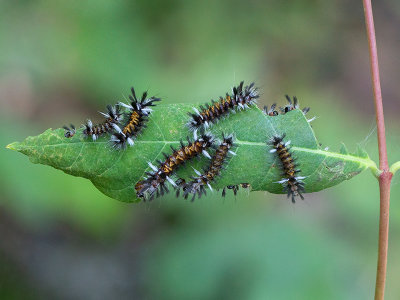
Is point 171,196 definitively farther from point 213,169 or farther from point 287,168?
point 287,168

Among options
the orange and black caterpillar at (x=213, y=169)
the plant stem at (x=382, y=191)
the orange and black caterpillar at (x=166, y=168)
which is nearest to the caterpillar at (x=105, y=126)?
the orange and black caterpillar at (x=166, y=168)

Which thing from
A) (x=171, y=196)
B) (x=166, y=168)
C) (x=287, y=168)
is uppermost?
(x=171, y=196)

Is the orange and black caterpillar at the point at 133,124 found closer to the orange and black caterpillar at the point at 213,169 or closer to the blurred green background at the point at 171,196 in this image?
the orange and black caterpillar at the point at 213,169

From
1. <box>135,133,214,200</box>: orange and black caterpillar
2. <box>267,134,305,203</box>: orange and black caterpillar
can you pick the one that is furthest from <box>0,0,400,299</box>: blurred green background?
<box>135,133,214,200</box>: orange and black caterpillar

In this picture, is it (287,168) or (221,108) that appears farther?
(221,108)

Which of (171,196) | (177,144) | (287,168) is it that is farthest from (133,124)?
(171,196)

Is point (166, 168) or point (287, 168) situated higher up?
point (287, 168)

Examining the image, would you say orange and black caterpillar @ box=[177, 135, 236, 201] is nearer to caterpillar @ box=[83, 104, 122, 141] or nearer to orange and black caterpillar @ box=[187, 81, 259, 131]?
orange and black caterpillar @ box=[187, 81, 259, 131]
